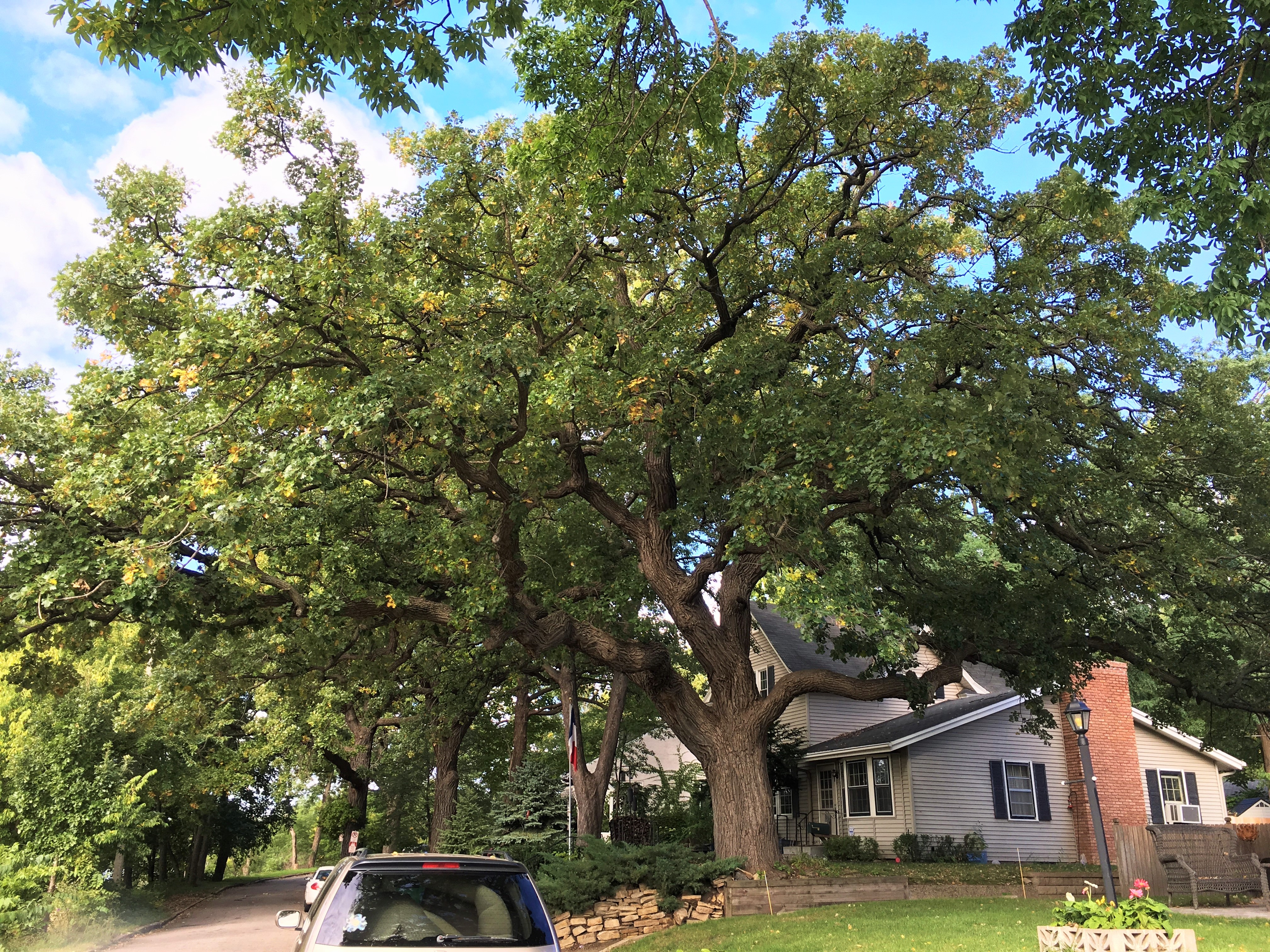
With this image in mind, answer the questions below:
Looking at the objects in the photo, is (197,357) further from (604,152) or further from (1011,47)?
(1011,47)

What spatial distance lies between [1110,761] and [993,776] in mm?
3090

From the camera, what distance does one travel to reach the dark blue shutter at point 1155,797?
25828mm

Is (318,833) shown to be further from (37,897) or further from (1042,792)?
(1042,792)

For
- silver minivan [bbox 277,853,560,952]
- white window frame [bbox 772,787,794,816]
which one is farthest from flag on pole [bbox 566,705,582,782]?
silver minivan [bbox 277,853,560,952]

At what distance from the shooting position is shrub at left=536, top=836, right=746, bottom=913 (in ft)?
49.0

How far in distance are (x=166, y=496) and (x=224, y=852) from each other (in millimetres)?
35851

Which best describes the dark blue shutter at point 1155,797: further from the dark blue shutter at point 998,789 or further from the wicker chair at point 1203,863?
the wicker chair at point 1203,863

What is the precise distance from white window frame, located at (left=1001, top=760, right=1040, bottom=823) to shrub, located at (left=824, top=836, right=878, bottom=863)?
181 inches

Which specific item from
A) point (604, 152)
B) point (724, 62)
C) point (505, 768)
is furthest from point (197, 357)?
point (505, 768)

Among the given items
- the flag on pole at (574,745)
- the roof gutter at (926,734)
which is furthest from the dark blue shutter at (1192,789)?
the flag on pole at (574,745)

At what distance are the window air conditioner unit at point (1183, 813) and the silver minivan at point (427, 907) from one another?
27439 millimetres

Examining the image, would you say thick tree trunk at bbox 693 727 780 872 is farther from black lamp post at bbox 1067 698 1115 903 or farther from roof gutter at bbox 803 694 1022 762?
roof gutter at bbox 803 694 1022 762

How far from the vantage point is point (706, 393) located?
14.7m

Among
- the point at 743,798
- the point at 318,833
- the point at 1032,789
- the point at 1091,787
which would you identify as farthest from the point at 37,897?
the point at 318,833
